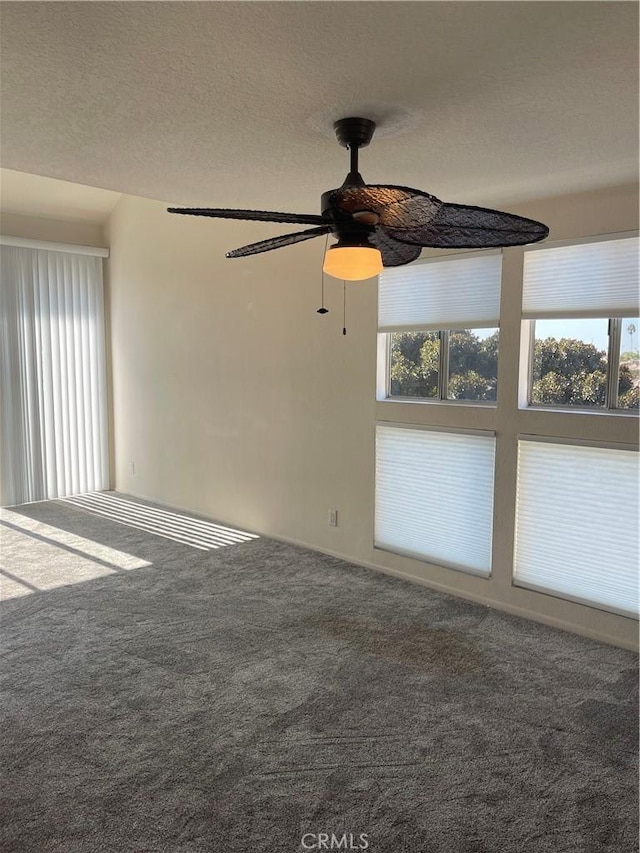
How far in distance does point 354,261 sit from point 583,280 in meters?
1.75

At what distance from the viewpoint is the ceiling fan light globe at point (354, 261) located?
204cm

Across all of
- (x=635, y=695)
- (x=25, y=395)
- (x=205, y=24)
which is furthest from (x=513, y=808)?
(x=25, y=395)

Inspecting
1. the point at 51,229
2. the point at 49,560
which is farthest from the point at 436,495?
the point at 51,229

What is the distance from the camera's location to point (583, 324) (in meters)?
3.29

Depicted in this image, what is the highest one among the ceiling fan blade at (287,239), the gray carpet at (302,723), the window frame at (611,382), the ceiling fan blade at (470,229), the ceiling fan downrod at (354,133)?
the ceiling fan downrod at (354,133)

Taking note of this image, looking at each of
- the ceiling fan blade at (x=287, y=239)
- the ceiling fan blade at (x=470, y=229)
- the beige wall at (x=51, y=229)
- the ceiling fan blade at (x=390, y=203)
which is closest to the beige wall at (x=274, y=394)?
the beige wall at (x=51, y=229)

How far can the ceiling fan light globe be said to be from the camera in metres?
2.04

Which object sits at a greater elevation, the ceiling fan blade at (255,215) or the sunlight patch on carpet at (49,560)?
the ceiling fan blade at (255,215)

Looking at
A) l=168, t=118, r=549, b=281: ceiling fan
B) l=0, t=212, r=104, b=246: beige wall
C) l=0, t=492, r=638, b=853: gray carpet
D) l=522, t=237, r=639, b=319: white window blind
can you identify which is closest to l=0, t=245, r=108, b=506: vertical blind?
l=0, t=212, r=104, b=246: beige wall

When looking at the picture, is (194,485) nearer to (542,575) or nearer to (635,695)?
(542,575)

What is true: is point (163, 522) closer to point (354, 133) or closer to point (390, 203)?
point (354, 133)

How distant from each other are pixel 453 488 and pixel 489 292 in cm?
123

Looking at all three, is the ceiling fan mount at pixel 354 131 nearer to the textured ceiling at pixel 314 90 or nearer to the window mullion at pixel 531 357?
the textured ceiling at pixel 314 90

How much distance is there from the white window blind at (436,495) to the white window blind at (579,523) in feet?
0.79
